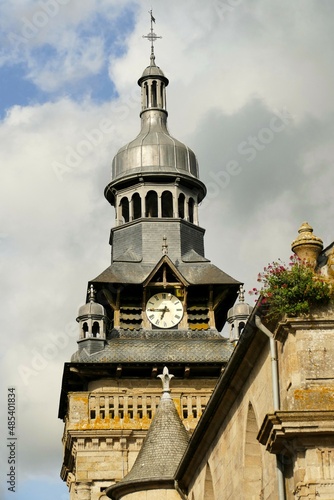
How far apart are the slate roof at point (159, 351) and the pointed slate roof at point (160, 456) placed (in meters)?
6.26

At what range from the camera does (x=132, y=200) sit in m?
56.0

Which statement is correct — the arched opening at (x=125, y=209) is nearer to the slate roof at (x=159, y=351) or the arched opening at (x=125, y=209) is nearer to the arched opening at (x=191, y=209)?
the arched opening at (x=191, y=209)

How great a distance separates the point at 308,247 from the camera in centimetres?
2338

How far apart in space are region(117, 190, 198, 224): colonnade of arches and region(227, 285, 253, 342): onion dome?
569cm

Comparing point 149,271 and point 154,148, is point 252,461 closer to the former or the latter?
point 149,271

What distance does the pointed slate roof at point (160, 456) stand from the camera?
39.7 meters

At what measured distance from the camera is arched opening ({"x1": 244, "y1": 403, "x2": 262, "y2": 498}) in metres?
27.9

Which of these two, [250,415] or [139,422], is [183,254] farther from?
[250,415]

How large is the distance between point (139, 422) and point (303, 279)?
2691 centimetres

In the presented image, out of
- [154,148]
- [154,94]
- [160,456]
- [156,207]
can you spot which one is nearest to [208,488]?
→ [160,456]

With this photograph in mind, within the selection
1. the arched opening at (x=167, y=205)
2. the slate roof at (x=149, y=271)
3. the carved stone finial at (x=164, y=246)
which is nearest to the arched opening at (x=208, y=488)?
the slate roof at (x=149, y=271)

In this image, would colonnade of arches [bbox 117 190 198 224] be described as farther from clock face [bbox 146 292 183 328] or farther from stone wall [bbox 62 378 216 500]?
stone wall [bbox 62 378 216 500]

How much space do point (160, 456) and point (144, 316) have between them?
11959 mm

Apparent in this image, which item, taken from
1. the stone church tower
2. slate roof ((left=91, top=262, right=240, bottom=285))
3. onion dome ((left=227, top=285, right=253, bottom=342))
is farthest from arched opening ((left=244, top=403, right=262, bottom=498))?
slate roof ((left=91, top=262, right=240, bottom=285))
